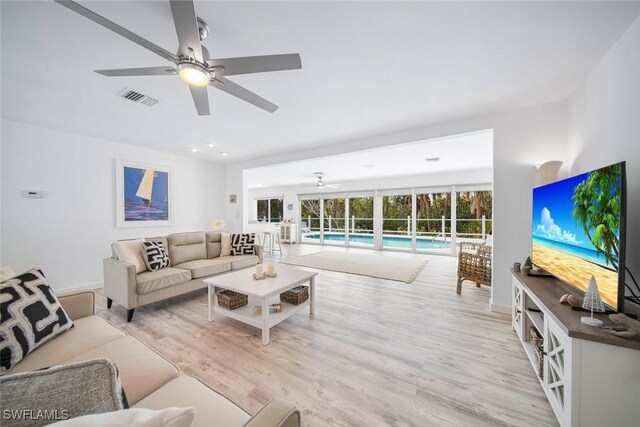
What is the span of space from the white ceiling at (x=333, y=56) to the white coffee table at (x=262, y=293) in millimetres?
1893

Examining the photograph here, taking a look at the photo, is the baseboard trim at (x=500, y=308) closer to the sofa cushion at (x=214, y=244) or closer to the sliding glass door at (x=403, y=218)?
the sliding glass door at (x=403, y=218)

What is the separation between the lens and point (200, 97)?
1.82m

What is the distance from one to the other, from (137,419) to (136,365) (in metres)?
0.90

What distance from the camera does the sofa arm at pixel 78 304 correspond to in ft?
5.15

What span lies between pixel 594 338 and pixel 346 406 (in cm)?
131

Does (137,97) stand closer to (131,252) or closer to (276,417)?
(131,252)

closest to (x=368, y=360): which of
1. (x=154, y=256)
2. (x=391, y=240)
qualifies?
(x=154, y=256)

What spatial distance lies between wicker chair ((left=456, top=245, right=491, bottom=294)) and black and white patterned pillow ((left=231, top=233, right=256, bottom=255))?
3236mm

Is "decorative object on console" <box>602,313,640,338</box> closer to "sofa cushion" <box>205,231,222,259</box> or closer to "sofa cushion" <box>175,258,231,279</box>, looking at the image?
"sofa cushion" <box>175,258,231,279</box>

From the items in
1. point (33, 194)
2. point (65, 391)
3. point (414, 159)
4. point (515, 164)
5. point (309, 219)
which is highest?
point (414, 159)

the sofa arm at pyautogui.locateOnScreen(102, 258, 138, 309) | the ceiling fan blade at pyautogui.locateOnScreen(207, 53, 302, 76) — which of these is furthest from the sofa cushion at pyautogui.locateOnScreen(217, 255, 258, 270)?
the ceiling fan blade at pyautogui.locateOnScreen(207, 53, 302, 76)

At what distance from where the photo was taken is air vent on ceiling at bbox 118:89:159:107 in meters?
2.30

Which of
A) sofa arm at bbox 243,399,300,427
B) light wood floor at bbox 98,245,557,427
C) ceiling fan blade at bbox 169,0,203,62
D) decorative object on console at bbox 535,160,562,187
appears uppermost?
ceiling fan blade at bbox 169,0,203,62

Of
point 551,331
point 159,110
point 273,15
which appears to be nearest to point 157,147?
point 159,110
